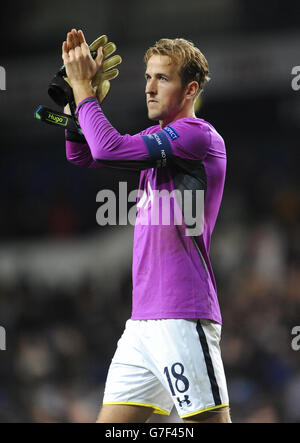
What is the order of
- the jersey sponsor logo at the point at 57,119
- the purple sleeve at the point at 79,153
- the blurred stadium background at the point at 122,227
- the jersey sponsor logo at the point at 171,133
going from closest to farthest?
the jersey sponsor logo at the point at 171,133
the jersey sponsor logo at the point at 57,119
the purple sleeve at the point at 79,153
the blurred stadium background at the point at 122,227

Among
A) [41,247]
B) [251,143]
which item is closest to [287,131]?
[251,143]

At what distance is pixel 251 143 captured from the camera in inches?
473

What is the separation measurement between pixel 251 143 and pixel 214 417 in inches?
365

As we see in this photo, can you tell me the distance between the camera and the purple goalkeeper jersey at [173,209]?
122 inches

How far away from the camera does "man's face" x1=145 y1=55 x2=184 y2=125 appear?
3.27 m

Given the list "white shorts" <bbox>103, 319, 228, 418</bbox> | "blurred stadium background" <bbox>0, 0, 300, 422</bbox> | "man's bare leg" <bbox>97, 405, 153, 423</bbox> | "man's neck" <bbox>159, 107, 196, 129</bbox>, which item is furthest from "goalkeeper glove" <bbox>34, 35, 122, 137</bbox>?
"blurred stadium background" <bbox>0, 0, 300, 422</bbox>

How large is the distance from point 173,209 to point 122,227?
8086mm

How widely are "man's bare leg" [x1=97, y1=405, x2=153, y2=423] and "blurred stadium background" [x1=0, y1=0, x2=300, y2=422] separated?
2.99 m

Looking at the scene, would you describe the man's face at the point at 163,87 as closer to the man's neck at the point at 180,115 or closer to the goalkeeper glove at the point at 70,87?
the man's neck at the point at 180,115

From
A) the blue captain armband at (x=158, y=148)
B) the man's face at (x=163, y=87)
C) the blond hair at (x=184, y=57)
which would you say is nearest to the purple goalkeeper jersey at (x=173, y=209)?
the blue captain armband at (x=158, y=148)

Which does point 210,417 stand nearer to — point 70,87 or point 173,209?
point 173,209

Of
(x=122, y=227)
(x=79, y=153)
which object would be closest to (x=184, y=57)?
(x=79, y=153)

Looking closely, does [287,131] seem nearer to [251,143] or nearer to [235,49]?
[251,143]

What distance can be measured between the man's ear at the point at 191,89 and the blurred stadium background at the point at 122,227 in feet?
10.00
